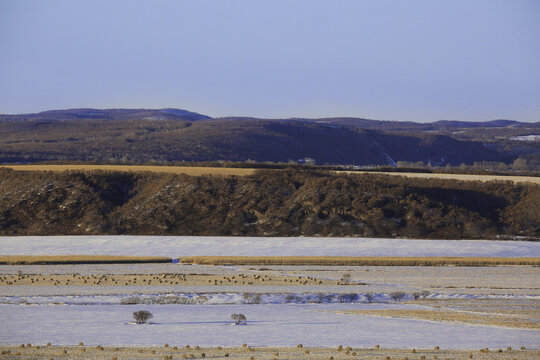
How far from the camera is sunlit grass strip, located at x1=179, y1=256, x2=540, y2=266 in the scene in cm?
5059

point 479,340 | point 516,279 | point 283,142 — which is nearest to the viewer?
point 479,340

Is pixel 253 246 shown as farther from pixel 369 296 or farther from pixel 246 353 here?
pixel 246 353

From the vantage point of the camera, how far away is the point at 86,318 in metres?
31.1

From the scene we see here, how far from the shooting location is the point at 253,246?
5766cm

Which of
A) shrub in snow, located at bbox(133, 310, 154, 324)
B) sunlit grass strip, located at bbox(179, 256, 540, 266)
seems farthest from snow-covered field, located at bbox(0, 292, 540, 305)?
sunlit grass strip, located at bbox(179, 256, 540, 266)

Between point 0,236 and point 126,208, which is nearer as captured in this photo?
point 0,236

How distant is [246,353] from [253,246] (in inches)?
1300

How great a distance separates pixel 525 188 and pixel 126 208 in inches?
1385

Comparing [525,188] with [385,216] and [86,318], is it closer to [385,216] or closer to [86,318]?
[385,216]

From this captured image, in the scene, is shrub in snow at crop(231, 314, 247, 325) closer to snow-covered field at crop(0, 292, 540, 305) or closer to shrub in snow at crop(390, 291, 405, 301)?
snow-covered field at crop(0, 292, 540, 305)

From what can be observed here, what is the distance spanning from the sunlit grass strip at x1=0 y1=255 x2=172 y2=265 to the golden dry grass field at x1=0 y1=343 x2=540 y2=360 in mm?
25250

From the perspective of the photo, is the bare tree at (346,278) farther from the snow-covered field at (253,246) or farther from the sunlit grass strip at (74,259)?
the sunlit grass strip at (74,259)

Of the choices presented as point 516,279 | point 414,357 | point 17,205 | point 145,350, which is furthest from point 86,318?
point 17,205

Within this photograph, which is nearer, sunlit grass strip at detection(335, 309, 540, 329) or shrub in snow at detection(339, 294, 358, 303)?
sunlit grass strip at detection(335, 309, 540, 329)
